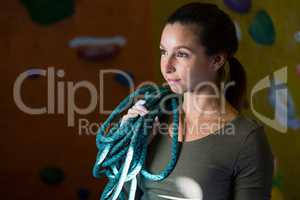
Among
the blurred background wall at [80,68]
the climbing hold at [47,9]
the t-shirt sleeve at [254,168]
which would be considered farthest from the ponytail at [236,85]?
the climbing hold at [47,9]

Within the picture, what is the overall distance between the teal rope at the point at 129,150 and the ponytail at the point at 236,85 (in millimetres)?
144

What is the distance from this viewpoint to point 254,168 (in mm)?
956

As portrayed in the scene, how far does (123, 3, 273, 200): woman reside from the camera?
97 cm

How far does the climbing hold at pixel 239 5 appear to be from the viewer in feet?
5.88

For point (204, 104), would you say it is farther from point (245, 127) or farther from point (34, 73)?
point (34, 73)

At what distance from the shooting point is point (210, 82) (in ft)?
3.37

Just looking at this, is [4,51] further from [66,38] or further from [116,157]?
[116,157]

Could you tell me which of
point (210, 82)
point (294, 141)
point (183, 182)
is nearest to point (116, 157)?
point (183, 182)

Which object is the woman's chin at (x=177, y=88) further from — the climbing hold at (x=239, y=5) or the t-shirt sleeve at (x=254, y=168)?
the climbing hold at (x=239, y=5)

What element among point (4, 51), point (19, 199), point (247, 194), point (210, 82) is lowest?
point (19, 199)

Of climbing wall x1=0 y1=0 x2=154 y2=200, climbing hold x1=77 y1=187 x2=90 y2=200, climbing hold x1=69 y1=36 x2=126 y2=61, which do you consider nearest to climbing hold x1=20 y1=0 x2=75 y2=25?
climbing wall x1=0 y1=0 x2=154 y2=200

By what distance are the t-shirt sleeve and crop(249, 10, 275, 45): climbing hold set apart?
914 millimetres

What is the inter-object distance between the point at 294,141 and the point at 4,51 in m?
1.32

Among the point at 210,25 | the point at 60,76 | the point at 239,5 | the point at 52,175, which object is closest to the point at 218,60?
the point at 210,25
